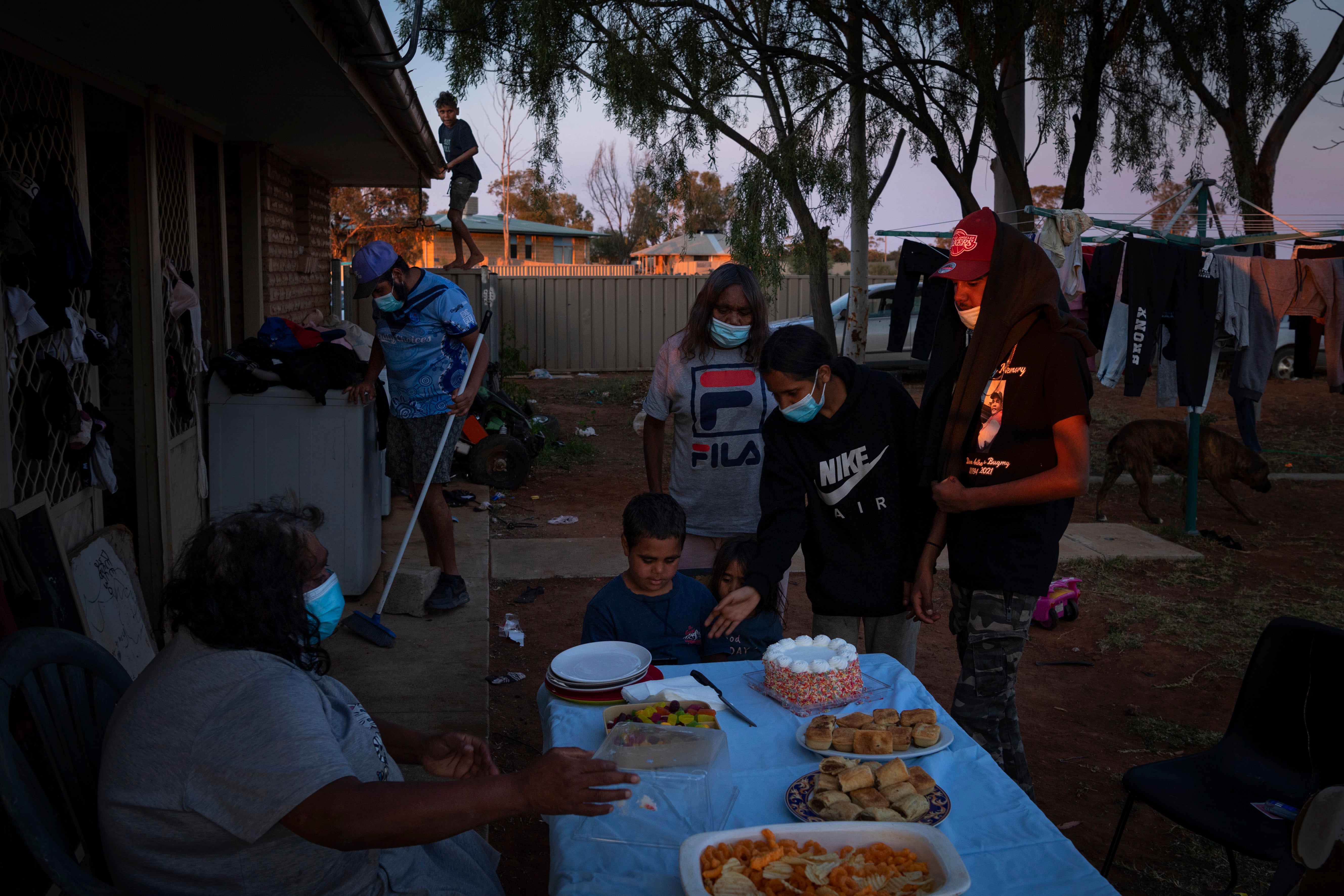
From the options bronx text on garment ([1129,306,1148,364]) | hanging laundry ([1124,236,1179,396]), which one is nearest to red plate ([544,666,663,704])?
hanging laundry ([1124,236,1179,396])

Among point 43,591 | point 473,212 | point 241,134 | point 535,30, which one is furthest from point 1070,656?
point 473,212

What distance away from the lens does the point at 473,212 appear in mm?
42438

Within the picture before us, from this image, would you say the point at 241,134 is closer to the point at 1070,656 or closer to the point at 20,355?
the point at 20,355

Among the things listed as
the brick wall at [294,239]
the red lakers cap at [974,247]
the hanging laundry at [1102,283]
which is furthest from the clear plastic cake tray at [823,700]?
the hanging laundry at [1102,283]

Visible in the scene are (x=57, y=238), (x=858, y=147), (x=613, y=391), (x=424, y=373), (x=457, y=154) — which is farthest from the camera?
(x=613, y=391)

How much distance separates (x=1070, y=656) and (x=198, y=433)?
5139mm

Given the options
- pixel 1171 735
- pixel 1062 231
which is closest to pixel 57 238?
pixel 1171 735

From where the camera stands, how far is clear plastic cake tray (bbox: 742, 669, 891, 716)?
2434 millimetres

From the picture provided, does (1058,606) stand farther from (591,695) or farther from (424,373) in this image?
(591,695)

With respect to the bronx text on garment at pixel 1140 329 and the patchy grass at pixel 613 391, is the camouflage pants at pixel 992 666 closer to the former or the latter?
the bronx text on garment at pixel 1140 329

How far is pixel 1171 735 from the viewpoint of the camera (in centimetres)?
445

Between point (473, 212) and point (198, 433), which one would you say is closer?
point (198, 433)

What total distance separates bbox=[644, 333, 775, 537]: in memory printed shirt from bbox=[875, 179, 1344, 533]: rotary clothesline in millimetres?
3356

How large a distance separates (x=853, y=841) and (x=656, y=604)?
1.45m
